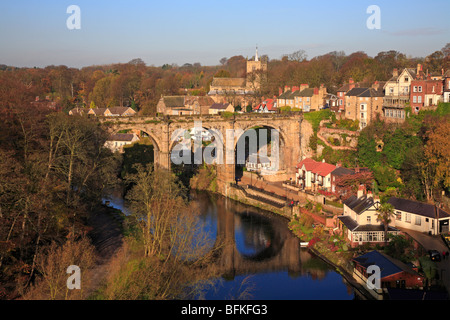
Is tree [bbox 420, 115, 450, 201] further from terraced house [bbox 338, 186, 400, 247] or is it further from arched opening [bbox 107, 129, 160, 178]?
arched opening [bbox 107, 129, 160, 178]

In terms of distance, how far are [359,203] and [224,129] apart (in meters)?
16.1

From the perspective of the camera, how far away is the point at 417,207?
26.5 metres

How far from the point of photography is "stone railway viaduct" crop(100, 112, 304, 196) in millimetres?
37750

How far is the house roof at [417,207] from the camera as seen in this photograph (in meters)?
→ 25.5

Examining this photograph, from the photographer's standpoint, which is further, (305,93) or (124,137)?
(124,137)

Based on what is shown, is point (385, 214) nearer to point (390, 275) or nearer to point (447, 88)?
point (390, 275)

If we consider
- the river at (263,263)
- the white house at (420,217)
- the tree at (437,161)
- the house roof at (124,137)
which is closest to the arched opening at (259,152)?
the river at (263,263)

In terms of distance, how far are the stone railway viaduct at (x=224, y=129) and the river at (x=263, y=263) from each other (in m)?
4.83

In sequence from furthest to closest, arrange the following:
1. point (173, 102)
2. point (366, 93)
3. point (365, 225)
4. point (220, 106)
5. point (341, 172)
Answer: point (173, 102) < point (220, 106) < point (366, 93) < point (341, 172) < point (365, 225)

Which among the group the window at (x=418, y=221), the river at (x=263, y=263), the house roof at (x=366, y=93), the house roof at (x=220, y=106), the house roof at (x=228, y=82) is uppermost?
the house roof at (x=228, y=82)

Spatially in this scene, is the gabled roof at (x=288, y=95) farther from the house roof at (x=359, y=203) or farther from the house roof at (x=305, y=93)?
the house roof at (x=359, y=203)

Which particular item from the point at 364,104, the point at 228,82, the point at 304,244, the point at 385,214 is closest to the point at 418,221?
the point at 385,214
